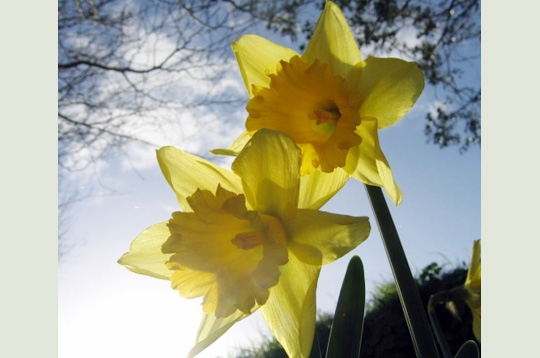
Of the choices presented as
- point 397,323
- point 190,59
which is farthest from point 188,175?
point 190,59

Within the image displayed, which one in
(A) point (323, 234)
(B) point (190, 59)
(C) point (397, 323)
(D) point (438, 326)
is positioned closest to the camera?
(A) point (323, 234)

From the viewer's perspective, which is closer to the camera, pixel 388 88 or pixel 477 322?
pixel 388 88

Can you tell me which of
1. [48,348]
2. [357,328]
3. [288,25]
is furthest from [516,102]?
[48,348]

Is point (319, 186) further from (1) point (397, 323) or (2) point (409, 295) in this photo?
(1) point (397, 323)

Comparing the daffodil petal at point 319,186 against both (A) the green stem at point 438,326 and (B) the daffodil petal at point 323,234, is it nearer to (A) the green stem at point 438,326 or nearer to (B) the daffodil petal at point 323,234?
(B) the daffodil petal at point 323,234

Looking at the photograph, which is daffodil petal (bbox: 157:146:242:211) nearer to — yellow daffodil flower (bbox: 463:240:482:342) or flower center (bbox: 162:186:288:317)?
flower center (bbox: 162:186:288:317)

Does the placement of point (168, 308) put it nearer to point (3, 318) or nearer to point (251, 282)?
point (3, 318)
